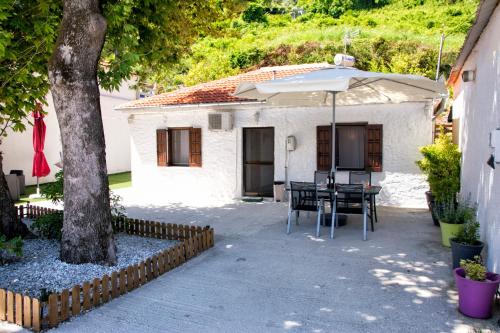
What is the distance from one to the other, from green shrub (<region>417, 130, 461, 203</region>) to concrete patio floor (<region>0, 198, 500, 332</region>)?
35.5 inches

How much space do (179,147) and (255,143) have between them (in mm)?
2745

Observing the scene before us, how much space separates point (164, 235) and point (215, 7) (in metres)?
6.38

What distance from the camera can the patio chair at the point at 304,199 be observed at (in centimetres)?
801

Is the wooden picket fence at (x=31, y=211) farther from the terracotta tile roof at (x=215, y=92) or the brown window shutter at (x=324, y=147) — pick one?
the brown window shutter at (x=324, y=147)

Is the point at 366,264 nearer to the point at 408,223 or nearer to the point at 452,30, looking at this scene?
the point at 408,223

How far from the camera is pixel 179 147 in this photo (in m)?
13.9

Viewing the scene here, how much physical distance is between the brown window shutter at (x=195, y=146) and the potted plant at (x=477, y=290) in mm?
9695

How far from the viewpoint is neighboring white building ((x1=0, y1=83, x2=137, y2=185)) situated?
16109 millimetres

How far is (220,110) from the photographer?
1256 cm

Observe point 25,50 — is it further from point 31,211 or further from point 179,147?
point 179,147

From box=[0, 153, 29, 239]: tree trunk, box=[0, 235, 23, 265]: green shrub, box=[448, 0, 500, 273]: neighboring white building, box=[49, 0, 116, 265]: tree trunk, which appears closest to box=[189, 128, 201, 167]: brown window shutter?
box=[0, 153, 29, 239]: tree trunk

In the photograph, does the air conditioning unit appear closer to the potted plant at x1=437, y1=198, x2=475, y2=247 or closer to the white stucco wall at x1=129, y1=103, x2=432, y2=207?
the white stucco wall at x1=129, y1=103, x2=432, y2=207

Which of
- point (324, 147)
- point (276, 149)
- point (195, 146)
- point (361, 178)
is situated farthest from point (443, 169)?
point (195, 146)

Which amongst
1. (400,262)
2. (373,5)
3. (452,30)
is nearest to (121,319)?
(400,262)
